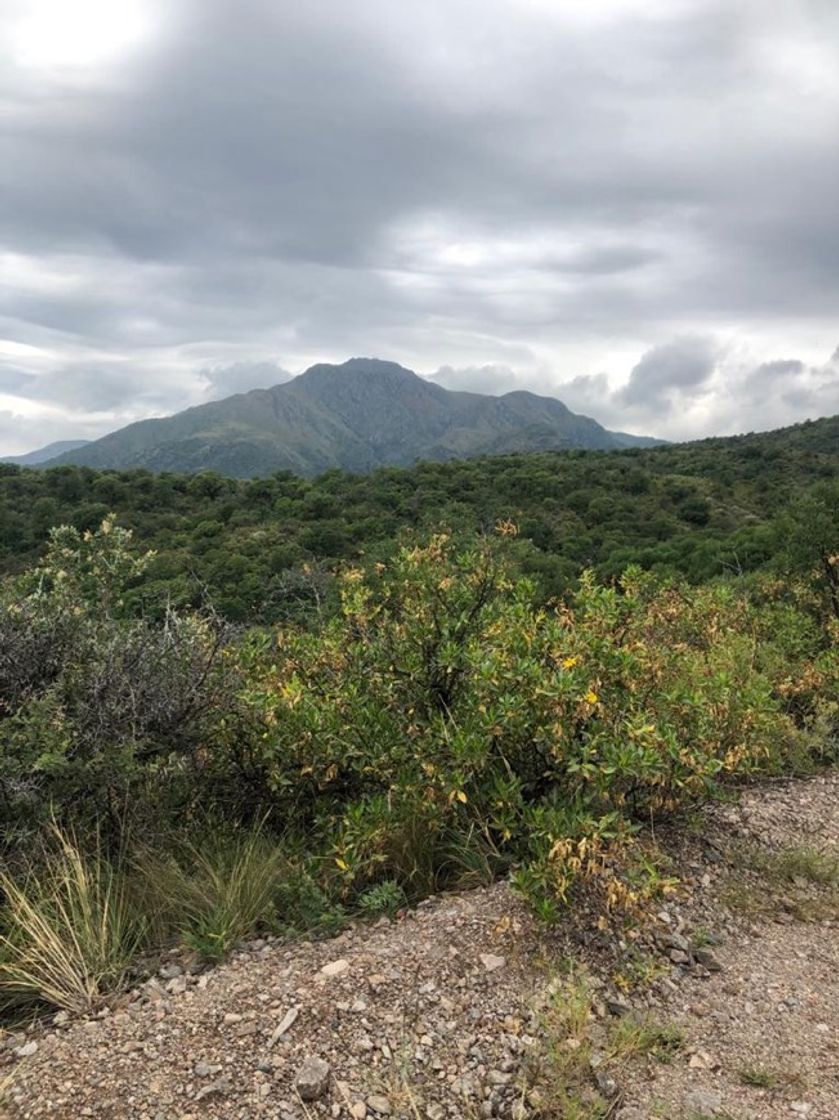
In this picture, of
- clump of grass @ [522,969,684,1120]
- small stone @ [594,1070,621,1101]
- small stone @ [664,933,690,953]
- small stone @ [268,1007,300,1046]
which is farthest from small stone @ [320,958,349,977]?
small stone @ [664,933,690,953]

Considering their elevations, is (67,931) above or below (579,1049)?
above

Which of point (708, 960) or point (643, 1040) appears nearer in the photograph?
point (643, 1040)

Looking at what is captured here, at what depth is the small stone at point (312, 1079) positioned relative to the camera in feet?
8.75

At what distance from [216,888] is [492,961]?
58.6 inches

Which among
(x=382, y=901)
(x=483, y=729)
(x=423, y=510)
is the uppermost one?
(x=423, y=510)

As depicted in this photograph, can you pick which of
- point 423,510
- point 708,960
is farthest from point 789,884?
point 423,510

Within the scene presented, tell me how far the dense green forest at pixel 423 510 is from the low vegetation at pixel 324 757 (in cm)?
1849

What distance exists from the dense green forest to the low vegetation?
18.5m

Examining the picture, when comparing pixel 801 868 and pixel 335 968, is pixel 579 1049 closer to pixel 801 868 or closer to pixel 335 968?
pixel 335 968

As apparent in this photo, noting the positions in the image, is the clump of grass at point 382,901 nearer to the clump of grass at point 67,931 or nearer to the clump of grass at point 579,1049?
the clump of grass at point 579,1049

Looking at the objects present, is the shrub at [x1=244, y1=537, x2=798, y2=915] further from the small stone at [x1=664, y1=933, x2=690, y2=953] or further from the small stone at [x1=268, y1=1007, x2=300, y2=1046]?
the small stone at [x1=268, y1=1007, x2=300, y2=1046]

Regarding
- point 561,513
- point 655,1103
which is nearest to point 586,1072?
point 655,1103

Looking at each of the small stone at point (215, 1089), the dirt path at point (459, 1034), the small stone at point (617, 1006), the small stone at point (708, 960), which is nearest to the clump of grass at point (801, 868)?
the dirt path at point (459, 1034)

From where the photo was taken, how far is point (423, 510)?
43.8 metres
